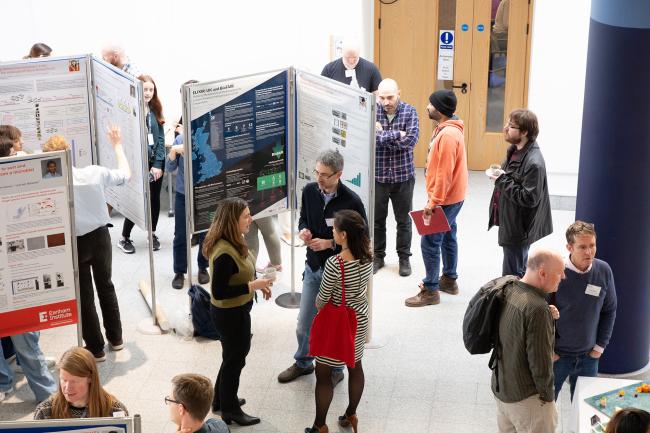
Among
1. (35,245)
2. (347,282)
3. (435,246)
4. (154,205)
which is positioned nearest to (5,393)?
(35,245)

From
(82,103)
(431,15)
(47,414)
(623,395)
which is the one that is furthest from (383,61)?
(47,414)

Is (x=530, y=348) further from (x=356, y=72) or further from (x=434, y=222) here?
(x=356, y=72)

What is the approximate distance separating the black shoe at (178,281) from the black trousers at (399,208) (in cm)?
169

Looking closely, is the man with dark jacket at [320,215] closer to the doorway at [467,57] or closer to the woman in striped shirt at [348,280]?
the woman in striped shirt at [348,280]

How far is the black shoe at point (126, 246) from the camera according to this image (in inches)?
318

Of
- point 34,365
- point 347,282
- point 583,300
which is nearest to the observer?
point 583,300

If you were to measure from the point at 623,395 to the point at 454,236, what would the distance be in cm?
260

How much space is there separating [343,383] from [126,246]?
3134mm

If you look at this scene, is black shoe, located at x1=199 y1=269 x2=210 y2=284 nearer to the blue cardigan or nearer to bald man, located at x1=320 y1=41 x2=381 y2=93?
bald man, located at x1=320 y1=41 x2=381 y2=93

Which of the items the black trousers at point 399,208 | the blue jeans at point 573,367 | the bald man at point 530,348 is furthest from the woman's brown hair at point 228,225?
the black trousers at point 399,208

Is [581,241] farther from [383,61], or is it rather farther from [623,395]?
[383,61]

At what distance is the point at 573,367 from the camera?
4.89 m

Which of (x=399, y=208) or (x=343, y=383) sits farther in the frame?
(x=399, y=208)

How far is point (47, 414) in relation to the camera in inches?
153
